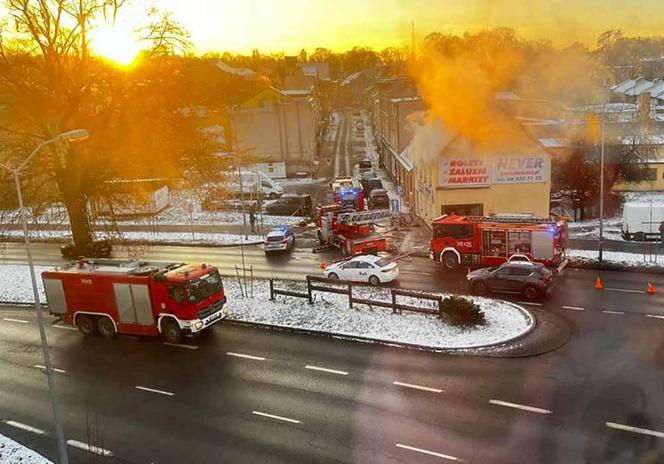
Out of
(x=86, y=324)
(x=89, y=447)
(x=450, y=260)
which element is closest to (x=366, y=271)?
(x=450, y=260)

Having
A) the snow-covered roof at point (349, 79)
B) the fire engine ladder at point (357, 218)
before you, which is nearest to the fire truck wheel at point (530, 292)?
the fire engine ladder at point (357, 218)

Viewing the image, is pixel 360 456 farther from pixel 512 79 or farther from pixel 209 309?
pixel 512 79

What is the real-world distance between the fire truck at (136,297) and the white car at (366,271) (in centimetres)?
766

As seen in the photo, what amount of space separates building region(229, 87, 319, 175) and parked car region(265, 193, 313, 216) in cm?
1726

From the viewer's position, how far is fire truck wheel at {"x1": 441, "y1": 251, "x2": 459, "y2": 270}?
28.5 m

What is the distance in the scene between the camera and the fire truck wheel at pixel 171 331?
770 inches

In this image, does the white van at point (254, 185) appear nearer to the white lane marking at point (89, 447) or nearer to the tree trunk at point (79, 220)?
the tree trunk at point (79, 220)

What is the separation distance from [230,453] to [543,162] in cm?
2997

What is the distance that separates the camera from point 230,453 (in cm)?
1307

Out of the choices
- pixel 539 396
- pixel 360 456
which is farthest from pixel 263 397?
pixel 539 396

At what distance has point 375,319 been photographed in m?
20.8

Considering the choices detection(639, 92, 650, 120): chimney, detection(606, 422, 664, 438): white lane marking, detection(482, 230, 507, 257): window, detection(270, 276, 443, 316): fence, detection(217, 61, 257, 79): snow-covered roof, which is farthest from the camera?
detection(217, 61, 257, 79): snow-covered roof

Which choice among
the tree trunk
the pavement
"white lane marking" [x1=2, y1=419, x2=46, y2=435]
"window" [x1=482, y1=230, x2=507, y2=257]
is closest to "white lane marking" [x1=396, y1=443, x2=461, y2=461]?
the pavement

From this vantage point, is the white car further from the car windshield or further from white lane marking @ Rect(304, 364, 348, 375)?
white lane marking @ Rect(304, 364, 348, 375)
